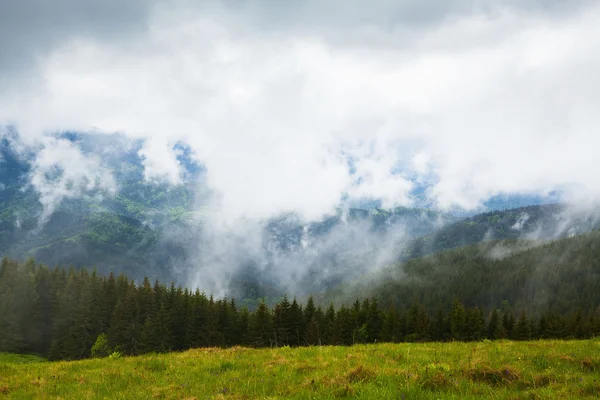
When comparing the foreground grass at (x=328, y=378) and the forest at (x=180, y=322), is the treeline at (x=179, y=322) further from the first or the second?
Result: the foreground grass at (x=328, y=378)

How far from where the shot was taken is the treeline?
264ft

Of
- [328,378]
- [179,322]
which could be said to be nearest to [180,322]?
[179,322]

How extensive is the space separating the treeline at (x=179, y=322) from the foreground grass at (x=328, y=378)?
64604 mm

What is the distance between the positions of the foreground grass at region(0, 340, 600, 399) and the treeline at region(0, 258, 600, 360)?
64604mm

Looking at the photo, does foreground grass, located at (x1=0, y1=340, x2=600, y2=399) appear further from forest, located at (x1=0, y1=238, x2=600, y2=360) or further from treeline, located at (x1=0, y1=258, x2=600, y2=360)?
treeline, located at (x1=0, y1=258, x2=600, y2=360)

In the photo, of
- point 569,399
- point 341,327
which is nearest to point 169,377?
point 569,399

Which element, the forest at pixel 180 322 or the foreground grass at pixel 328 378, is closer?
the foreground grass at pixel 328 378

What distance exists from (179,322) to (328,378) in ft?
308

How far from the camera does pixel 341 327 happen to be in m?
82.2

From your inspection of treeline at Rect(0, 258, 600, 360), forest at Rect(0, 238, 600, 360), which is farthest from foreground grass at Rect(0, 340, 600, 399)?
treeline at Rect(0, 258, 600, 360)

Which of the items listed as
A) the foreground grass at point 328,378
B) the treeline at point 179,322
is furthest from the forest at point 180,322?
the foreground grass at point 328,378

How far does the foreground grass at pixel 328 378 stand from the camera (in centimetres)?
865

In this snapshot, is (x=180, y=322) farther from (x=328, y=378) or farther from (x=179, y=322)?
(x=328, y=378)

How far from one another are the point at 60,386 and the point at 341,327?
247 feet
